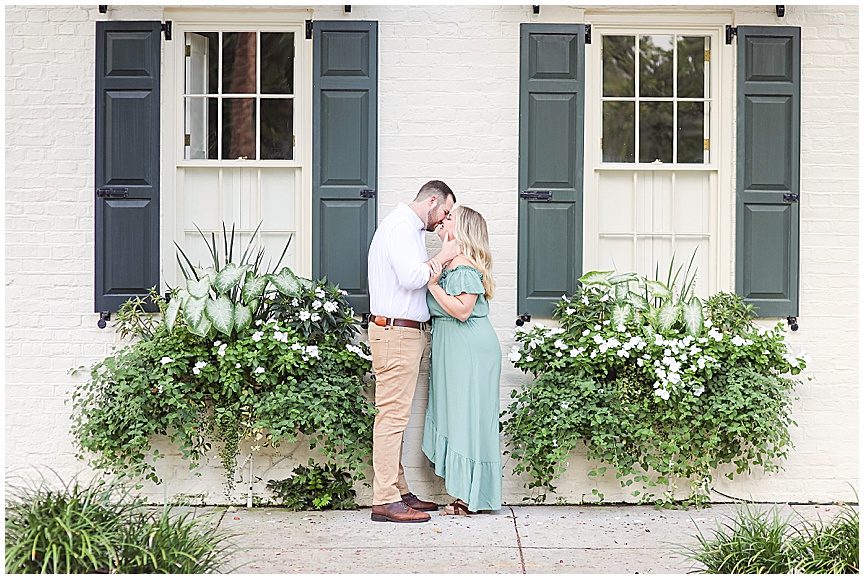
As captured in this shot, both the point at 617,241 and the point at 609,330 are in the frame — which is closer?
the point at 609,330

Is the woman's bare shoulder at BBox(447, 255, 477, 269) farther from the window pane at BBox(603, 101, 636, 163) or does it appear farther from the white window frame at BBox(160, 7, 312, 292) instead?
the window pane at BBox(603, 101, 636, 163)

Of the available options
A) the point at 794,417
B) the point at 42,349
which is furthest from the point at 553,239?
the point at 42,349

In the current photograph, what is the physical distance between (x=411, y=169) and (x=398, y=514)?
1.97m

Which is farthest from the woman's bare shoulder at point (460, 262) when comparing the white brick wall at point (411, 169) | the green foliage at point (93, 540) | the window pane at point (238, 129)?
the green foliage at point (93, 540)

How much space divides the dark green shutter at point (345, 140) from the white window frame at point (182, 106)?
0.43 feet

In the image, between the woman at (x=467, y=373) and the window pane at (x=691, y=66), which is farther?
the window pane at (x=691, y=66)

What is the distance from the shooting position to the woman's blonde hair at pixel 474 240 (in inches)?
195

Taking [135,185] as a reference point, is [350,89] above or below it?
above

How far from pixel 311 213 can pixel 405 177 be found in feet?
1.94

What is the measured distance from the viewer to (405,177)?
5.42 meters

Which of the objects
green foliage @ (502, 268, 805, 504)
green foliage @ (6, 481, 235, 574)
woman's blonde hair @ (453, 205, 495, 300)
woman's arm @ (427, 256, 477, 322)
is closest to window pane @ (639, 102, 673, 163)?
green foliage @ (502, 268, 805, 504)

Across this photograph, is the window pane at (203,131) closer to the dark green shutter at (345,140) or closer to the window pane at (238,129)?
the window pane at (238,129)

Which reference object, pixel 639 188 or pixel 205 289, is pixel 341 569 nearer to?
pixel 205 289

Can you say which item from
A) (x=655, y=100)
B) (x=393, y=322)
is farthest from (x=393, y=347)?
(x=655, y=100)
